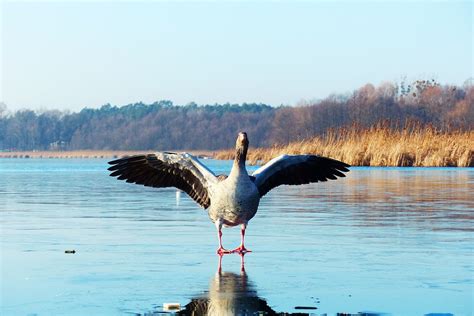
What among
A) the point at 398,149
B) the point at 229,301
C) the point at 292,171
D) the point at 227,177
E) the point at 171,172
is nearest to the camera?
the point at 229,301

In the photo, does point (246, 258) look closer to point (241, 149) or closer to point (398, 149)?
point (241, 149)

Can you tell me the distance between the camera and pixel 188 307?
6453mm

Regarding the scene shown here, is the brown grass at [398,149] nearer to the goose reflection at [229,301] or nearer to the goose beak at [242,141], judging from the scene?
the goose beak at [242,141]

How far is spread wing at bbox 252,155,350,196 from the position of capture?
34.6 ft

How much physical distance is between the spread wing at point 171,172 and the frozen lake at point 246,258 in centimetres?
64

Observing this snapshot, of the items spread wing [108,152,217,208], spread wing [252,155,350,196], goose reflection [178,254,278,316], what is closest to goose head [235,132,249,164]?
spread wing [252,155,350,196]

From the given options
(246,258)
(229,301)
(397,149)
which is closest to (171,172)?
(246,258)

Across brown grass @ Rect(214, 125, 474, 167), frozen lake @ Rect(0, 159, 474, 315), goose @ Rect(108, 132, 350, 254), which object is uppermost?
brown grass @ Rect(214, 125, 474, 167)

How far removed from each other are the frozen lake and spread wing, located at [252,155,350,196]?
683 millimetres

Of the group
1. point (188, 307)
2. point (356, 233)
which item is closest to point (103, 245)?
point (356, 233)

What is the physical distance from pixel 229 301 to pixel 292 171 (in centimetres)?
480

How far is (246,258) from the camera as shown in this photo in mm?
9336

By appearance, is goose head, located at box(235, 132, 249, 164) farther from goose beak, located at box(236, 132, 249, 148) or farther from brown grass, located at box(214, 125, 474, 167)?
brown grass, located at box(214, 125, 474, 167)

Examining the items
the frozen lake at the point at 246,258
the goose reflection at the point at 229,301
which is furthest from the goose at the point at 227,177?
the goose reflection at the point at 229,301
